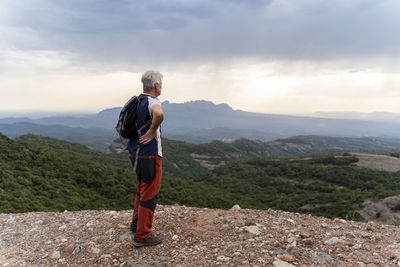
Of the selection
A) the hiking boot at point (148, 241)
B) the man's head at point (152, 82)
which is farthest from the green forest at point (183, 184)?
the man's head at point (152, 82)

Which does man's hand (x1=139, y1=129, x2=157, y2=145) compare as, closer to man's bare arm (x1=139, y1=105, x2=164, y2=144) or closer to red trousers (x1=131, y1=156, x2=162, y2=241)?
man's bare arm (x1=139, y1=105, x2=164, y2=144)

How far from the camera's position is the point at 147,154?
3.70 meters

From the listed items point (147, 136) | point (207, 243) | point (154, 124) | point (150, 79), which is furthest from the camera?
point (207, 243)

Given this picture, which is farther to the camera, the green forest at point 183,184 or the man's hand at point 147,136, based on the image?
the green forest at point 183,184

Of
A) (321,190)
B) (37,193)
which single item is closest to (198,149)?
(321,190)

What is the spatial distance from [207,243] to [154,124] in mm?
2488

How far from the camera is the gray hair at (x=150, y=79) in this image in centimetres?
384

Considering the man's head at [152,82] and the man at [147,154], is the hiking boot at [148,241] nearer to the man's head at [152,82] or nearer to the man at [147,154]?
the man at [147,154]

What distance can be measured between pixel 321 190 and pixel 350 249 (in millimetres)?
43658

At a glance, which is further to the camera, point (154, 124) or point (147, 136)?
point (147, 136)

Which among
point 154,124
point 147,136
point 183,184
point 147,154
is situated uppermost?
point 154,124

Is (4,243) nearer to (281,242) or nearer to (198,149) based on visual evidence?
(281,242)

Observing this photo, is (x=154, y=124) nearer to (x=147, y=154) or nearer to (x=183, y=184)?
(x=147, y=154)

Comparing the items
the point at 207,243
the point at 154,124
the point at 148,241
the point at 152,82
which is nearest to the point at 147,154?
the point at 154,124
